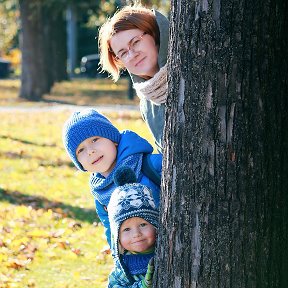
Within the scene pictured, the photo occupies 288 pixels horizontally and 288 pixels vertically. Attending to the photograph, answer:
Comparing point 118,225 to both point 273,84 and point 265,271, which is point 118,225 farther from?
point 273,84

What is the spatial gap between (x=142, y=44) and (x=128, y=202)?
112 centimetres

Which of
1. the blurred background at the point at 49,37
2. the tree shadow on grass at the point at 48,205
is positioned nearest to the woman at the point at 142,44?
the tree shadow on grass at the point at 48,205

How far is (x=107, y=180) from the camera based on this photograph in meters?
4.58

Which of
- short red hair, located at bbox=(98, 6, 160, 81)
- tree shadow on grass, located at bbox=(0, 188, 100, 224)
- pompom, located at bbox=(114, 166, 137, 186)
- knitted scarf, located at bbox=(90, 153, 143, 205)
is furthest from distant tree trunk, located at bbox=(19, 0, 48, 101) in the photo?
pompom, located at bbox=(114, 166, 137, 186)

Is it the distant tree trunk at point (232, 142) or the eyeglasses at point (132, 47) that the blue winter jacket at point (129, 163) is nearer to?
the eyeglasses at point (132, 47)

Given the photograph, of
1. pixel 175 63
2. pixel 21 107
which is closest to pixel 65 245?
pixel 175 63

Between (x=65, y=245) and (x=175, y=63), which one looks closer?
(x=175, y=63)

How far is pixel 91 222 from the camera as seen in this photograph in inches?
330

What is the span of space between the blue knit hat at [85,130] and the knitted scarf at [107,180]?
0.18 m

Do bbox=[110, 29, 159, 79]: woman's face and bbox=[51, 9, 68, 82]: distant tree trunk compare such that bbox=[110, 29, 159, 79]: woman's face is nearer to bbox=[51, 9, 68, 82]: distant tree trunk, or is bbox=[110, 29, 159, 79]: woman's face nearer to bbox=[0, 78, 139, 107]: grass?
bbox=[0, 78, 139, 107]: grass

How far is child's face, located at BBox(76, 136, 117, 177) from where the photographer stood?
14.9 feet

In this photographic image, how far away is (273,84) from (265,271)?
820 millimetres

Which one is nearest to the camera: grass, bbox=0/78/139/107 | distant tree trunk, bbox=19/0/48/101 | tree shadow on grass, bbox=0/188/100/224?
tree shadow on grass, bbox=0/188/100/224

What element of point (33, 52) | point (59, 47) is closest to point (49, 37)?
point (59, 47)
